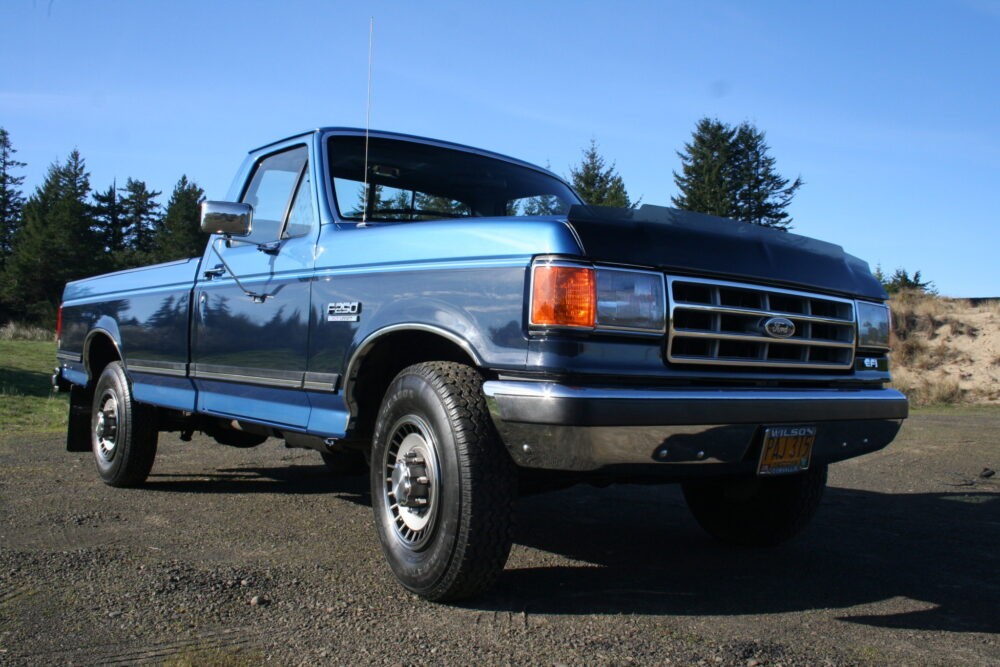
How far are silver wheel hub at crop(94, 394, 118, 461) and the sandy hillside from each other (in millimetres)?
16401

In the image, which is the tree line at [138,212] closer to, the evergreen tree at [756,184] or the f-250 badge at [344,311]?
the evergreen tree at [756,184]

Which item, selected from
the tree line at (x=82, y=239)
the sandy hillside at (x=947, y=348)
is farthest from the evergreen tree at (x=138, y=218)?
the sandy hillside at (x=947, y=348)

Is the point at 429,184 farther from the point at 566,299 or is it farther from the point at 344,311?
the point at 566,299

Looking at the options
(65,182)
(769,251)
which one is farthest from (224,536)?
(65,182)

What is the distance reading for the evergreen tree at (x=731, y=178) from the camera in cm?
4747

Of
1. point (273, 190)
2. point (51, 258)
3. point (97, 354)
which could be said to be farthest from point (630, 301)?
point (51, 258)

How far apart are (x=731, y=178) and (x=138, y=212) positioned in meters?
41.7

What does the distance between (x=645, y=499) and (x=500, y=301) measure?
322cm

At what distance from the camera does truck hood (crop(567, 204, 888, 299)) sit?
3.10 meters

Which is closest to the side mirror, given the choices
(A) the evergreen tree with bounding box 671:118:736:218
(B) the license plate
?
(B) the license plate

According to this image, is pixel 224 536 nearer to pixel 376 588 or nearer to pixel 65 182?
pixel 376 588

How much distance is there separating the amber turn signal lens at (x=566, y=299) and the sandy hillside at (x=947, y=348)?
17.2 metres

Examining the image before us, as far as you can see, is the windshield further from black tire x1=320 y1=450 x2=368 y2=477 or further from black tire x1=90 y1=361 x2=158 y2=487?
black tire x1=90 y1=361 x2=158 y2=487

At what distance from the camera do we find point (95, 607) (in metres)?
3.25
